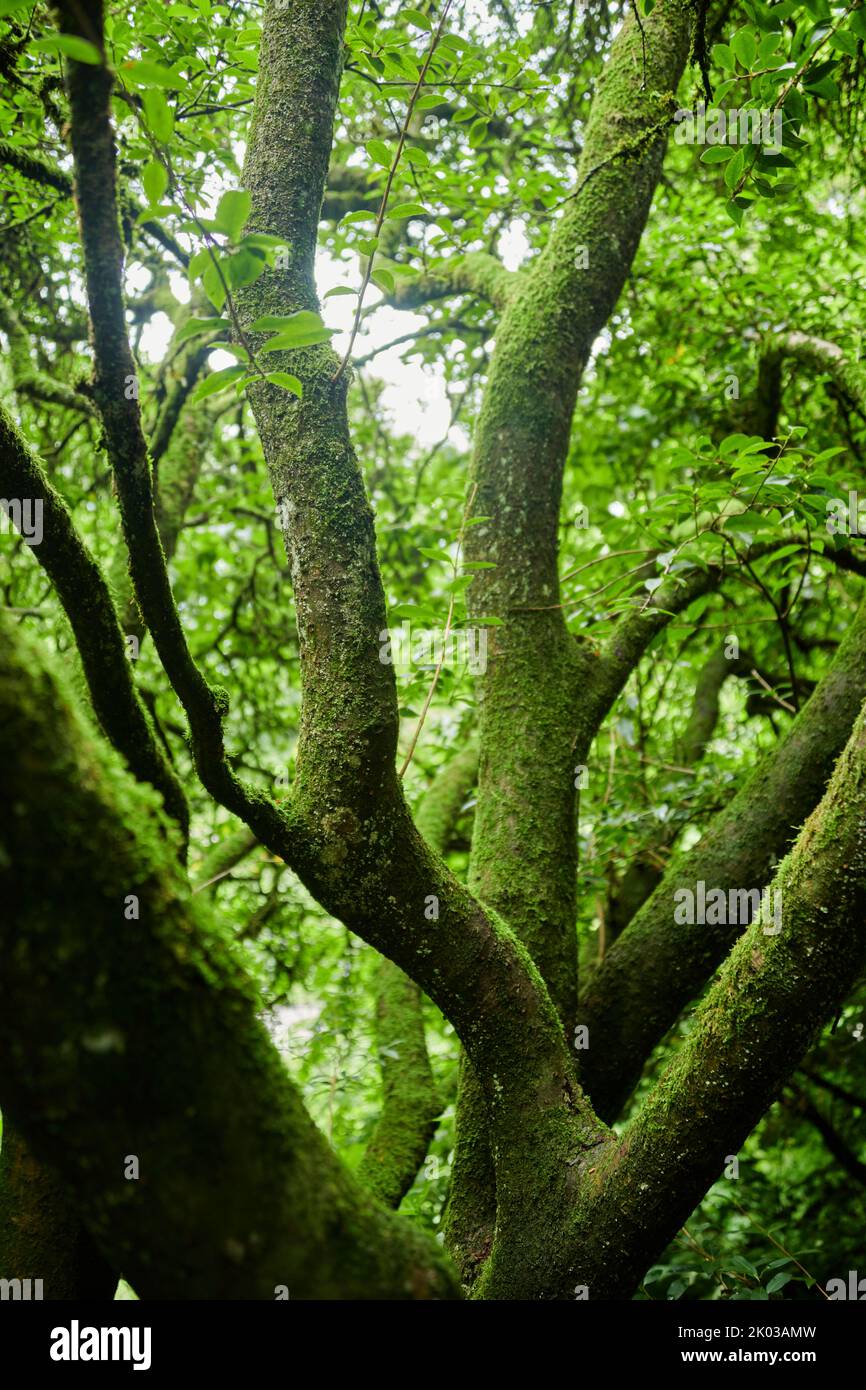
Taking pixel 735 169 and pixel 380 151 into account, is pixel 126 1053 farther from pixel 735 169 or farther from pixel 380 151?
pixel 735 169

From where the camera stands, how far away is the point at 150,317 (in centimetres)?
525

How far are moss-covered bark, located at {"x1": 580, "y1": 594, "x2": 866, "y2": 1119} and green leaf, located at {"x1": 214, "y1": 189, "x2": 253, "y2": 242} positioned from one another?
7.04 feet

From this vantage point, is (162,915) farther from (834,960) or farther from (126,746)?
(126,746)

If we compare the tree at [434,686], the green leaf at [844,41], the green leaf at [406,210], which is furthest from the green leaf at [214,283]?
the green leaf at [844,41]

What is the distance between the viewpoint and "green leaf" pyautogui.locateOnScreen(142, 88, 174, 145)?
1008mm

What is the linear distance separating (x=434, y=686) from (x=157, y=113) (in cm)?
143

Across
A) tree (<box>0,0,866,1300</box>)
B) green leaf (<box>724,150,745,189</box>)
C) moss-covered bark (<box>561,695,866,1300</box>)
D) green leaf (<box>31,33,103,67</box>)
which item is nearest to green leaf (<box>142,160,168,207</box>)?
tree (<box>0,0,866,1300</box>)

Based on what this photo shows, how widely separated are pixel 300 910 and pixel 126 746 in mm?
3009

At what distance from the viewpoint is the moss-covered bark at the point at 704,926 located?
8.42 ft

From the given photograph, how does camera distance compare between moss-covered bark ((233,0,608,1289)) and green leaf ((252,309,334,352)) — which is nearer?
green leaf ((252,309,334,352))

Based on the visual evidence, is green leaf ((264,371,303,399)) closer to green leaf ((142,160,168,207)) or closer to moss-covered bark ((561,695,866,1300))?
green leaf ((142,160,168,207))

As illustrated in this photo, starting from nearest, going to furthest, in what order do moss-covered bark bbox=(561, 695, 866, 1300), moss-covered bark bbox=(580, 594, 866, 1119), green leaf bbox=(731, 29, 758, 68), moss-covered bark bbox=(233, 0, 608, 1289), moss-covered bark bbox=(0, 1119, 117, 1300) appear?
moss-covered bark bbox=(561, 695, 866, 1300)
green leaf bbox=(731, 29, 758, 68)
moss-covered bark bbox=(233, 0, 608, 1289)
moss-covered bark bbox=(0, 1119, 117, 1300)
moss-covered bark bbox=(580, 594, 866, 1119)

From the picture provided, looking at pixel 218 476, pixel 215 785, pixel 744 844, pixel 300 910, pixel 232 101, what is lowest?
pixel 300 910

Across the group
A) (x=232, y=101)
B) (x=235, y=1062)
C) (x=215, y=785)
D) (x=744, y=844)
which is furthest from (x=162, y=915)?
(x=232, y=101)
